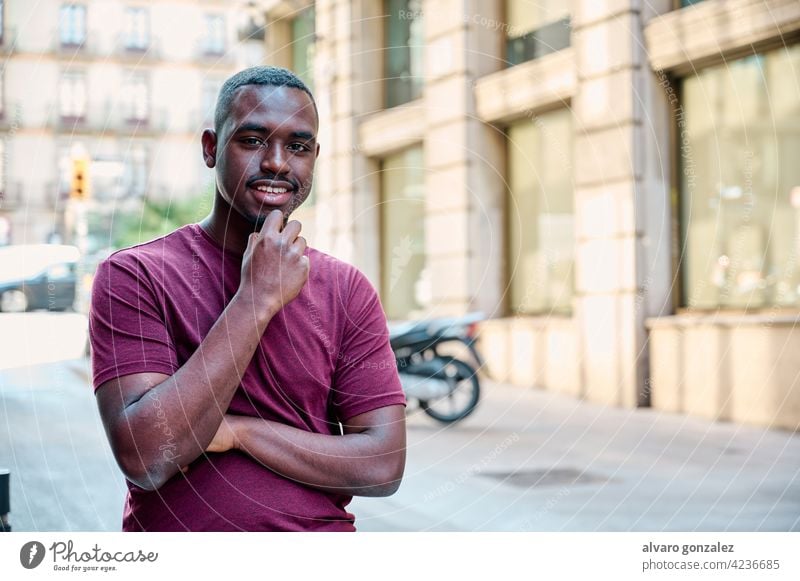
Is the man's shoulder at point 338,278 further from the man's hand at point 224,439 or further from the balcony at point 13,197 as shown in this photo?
the balcony at point 13,197

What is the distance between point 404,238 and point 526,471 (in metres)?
5.05

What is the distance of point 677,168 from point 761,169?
0.68 metres

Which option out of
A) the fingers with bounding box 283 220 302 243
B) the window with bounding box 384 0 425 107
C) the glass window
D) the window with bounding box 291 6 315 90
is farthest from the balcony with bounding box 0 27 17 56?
the glass window

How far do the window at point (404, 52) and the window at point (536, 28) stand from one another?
0.82 m

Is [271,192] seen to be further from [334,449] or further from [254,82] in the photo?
[334,449]

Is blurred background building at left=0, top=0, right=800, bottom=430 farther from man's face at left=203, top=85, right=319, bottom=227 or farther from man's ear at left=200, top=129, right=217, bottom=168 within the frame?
man's face at left=203, top=85, right=319, bottom=227

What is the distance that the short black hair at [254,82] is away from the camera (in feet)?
6.46

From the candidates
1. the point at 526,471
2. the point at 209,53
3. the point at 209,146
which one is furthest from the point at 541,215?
the point at 209,146

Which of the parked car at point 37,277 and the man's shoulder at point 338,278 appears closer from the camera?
the man's shoulder at point 338,278

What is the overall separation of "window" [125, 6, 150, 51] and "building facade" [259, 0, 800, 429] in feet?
6.14

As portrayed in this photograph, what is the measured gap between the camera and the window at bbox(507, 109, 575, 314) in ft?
28.7

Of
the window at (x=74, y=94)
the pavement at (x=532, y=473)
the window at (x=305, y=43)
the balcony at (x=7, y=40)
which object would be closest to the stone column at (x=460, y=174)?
the window at (x=305, y=43)

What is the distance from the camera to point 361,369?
1982mm
